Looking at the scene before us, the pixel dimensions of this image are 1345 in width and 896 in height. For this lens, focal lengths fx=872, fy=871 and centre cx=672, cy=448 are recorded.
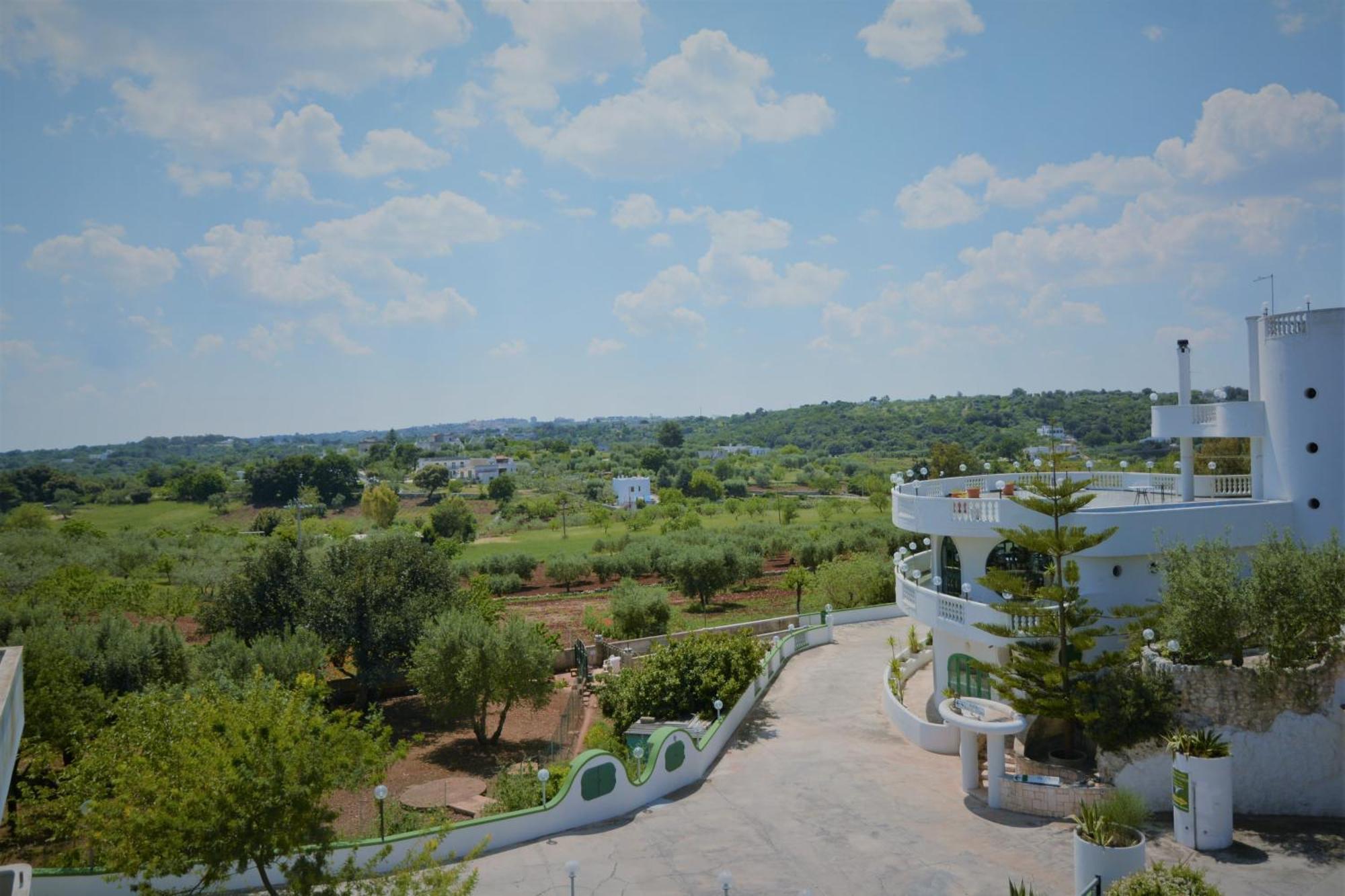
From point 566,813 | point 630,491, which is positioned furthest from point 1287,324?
point 630,491

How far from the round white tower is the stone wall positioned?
13.4 ft

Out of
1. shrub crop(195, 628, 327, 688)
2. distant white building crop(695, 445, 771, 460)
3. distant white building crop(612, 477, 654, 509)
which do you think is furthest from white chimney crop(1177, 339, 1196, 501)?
distant white building crop(695, 445, 771, 460)

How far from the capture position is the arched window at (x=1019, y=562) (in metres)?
19.4

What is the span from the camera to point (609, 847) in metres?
14.7

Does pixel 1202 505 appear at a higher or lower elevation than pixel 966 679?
higher

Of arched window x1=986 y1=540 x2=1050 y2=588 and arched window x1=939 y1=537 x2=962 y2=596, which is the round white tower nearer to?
arched window x1=986 y1=540 x2=1050 y2=588

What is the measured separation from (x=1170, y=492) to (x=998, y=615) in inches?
290

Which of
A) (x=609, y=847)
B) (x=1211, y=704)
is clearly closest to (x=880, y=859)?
(x=609, y=847)

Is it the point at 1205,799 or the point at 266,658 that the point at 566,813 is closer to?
the point at 1205,799

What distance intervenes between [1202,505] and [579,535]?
61.9 metres

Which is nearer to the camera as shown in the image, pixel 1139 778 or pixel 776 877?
pixel 776 877

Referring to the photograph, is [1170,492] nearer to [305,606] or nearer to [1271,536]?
[1271,536]

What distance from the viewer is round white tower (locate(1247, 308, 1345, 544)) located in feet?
58.9

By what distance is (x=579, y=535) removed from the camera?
76.5 metres
